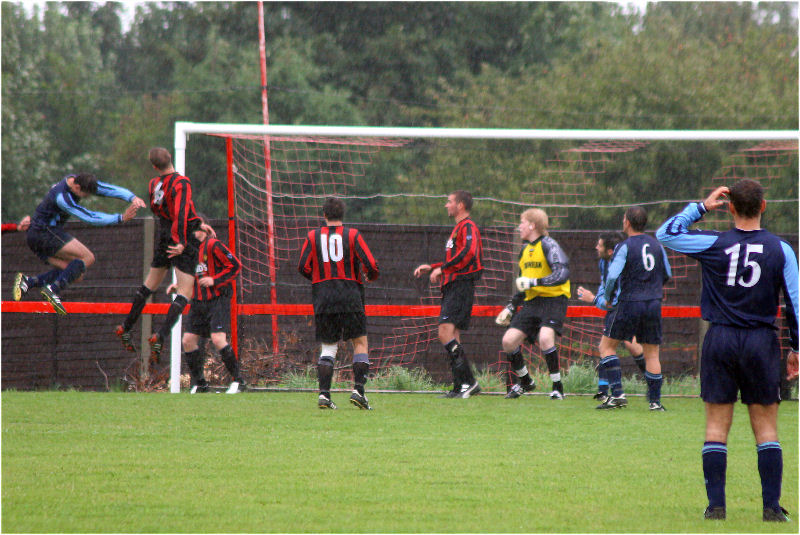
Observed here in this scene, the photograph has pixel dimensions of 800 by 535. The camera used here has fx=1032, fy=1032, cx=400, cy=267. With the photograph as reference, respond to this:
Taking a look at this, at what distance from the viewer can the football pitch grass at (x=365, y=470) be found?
207 inches

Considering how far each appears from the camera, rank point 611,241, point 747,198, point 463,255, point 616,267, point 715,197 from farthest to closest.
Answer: point 611,241
point 463,255
point 616,267
point 715,197
point 747,198

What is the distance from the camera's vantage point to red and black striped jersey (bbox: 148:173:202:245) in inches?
411

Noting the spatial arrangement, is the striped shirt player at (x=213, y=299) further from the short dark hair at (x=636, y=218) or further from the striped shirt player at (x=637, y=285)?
the short dark hair at (x=636, y=218)

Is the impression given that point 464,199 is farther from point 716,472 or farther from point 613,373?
point 716,472

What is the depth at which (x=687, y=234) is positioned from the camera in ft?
18.3

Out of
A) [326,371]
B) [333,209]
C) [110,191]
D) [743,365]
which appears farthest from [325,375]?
[743,365]

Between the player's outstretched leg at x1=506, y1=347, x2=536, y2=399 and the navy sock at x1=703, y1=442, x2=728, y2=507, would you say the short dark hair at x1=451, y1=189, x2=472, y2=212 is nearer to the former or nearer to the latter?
the player's outstretched leg at x1=506, y1=347, x2=536, y2=399

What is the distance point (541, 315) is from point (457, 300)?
3.15 feet

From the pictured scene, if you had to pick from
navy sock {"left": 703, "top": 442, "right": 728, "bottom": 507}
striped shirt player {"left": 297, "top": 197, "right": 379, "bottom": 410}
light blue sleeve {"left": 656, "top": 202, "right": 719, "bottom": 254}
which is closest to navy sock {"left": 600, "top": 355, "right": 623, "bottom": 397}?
striped shirt player {"left": 297, "top": 197, "right": 379, "bottom": 410}

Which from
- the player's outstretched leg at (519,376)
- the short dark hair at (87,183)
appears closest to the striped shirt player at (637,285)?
the player's outstretched leg at (519,376)

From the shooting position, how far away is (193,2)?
38438 millimetres

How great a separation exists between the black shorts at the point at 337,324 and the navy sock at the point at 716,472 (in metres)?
5.00

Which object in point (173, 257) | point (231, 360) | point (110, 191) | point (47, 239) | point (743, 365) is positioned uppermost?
point (110, 191)

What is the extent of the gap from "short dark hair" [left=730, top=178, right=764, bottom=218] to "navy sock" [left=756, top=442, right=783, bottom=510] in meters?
1.23
